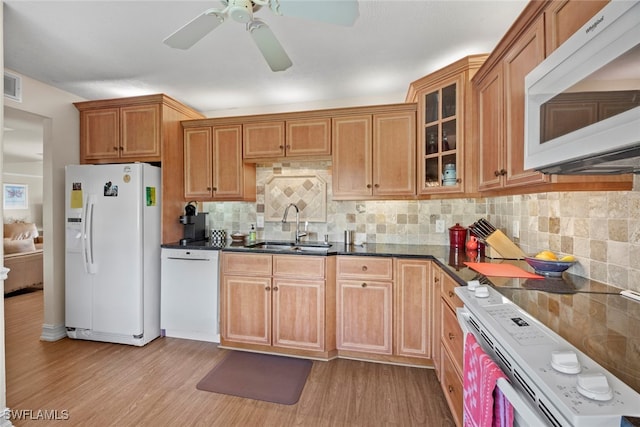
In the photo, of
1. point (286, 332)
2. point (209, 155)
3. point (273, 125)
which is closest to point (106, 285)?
point (209, 155)

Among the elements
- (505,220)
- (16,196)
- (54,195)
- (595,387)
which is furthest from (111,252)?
(16,196)

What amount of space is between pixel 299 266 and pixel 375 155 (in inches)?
48.4

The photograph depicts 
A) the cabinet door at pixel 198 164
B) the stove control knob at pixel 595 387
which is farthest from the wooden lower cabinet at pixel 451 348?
the cabinet door at pixel 198 164

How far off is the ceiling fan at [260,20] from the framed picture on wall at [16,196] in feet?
25.4

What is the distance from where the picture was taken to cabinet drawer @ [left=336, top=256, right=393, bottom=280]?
2354 mm

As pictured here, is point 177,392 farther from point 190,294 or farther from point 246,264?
point 246,264

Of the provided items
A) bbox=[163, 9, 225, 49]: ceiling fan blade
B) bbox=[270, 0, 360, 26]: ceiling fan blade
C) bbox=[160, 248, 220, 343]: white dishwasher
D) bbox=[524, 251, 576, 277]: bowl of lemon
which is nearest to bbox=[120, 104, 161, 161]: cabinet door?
bbox=[160, 248, 220, 343]: white dishwasher

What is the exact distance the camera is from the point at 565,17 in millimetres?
1190

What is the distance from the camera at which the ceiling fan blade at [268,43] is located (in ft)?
4.74

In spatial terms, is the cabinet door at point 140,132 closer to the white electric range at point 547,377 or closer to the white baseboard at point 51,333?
the white baseboard at point 51,333

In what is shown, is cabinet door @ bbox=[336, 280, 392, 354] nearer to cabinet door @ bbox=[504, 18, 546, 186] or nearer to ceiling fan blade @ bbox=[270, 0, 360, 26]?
cabinet door @ bbox=[504, 18, 546, 186]

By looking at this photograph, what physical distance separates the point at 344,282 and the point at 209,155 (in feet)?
6.28

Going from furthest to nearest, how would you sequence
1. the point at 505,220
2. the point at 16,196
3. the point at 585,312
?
the point at 16,196 < the point at 505,220 < the point at 585,312

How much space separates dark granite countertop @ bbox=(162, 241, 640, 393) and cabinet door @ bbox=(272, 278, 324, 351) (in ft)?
3.67
